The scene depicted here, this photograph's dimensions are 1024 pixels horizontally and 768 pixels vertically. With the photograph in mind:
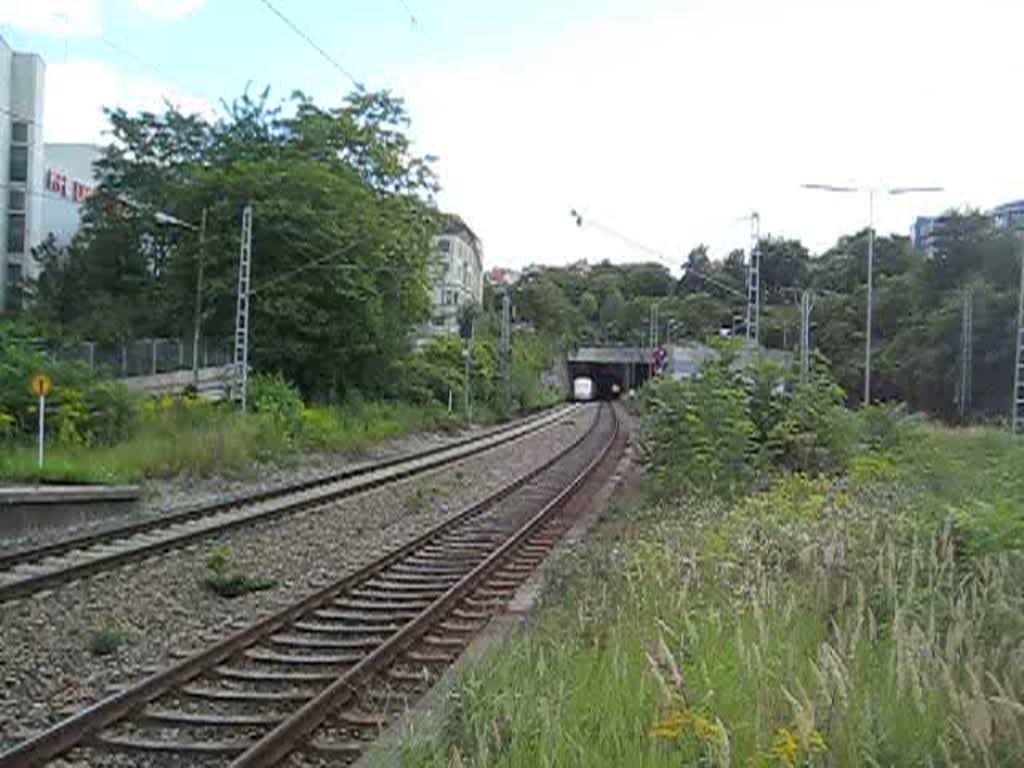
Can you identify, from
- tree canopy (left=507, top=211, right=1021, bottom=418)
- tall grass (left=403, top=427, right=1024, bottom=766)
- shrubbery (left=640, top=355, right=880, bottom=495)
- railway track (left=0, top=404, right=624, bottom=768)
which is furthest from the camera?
tree canopy (left=507, top=211, right=1021, bottom=418)

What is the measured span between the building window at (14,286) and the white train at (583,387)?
76242 mm

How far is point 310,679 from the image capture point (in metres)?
8.69

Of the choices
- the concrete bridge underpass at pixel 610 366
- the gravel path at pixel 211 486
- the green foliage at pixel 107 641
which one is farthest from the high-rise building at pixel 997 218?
the green foliage at pixel 107 641

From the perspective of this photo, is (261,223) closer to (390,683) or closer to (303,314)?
(303,314)

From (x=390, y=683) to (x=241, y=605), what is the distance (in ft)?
11.7

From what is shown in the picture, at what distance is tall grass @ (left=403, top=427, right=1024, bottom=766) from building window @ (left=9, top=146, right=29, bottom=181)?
222ft

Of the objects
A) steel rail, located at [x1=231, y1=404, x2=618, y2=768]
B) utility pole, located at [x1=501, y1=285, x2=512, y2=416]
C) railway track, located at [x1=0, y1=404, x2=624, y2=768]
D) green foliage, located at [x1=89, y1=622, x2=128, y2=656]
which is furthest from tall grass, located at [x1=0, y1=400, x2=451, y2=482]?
utility pole, located at [x1=501, y1=285, x2=512, y2=416]

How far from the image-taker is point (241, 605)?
39.0 ft

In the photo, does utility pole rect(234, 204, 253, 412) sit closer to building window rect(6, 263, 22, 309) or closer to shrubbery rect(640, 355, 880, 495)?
shrubbery rect(640, 355, 880, 495)

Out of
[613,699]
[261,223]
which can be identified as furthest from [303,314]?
[613,699]

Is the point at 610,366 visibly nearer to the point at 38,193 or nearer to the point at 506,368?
the point at 506,368

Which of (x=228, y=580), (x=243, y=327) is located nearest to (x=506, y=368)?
(x=243, y=327)

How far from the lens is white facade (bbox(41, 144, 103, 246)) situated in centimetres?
7738

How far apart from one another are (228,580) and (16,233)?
222 ft
